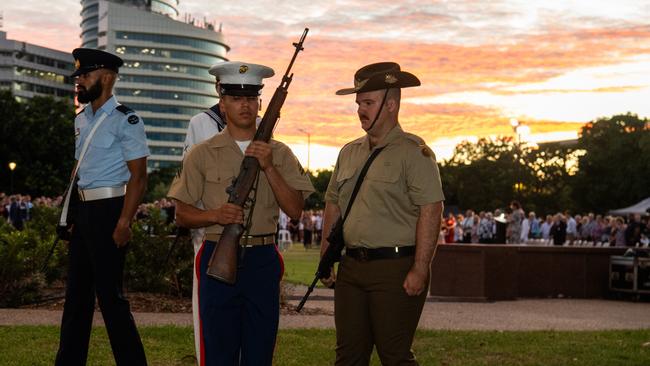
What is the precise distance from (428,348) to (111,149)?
4.58 metres

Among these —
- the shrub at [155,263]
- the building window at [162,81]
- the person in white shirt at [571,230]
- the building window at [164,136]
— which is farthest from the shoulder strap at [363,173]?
the building window at [164,136]

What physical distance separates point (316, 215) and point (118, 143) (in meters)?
41.4

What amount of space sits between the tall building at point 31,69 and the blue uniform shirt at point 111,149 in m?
170

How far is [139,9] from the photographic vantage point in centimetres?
19650

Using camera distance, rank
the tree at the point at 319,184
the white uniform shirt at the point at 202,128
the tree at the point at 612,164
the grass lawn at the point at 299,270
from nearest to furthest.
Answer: the white uniform shirt at the point at 202,128
the grass lawn at the point at 299,270
the tree at the point at 612,164
the tree at the point at 319,184

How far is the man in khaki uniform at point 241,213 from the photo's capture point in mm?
4781

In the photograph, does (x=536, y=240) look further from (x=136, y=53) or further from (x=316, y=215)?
(x=136, y=53)

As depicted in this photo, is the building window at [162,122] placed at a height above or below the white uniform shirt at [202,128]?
above

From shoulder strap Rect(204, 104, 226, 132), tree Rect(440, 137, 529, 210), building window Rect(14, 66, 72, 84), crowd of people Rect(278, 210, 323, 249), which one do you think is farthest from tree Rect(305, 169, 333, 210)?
shoulder strap Rect(204, 104, 226, 132)

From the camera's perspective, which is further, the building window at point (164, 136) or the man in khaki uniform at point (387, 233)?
the building window at point (164, 136)

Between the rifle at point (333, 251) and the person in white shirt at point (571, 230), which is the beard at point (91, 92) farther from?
the person in white shirt at point (571, 230)

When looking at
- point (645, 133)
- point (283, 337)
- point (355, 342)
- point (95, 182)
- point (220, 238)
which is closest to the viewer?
point (220, 238)

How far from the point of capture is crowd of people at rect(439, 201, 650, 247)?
96.7 feet

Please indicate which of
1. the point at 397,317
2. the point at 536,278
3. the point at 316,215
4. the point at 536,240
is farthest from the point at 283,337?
the point at 316,215
